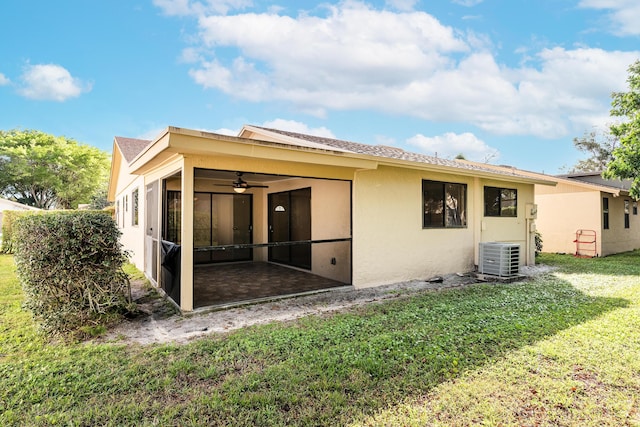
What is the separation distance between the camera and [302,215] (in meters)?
9.28

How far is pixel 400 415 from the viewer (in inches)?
94.8

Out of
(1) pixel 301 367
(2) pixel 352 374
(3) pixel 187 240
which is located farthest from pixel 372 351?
(3) pixel 187 240

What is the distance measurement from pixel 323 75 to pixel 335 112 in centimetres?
768

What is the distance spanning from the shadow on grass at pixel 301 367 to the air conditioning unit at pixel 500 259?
2.63 metres

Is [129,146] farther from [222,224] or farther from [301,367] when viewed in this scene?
[301,367]

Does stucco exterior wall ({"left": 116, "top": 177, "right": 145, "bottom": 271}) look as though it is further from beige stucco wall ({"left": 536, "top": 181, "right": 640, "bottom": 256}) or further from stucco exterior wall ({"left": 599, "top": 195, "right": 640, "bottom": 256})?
stucco exterior wall ({"left": 599, "top": 195, "right": 640, "bottom": 256})

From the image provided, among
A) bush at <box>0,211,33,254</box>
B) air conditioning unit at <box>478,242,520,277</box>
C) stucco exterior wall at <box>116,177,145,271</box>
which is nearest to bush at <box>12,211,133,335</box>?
stucco exterior wall at <box>116,177,145,271</box>

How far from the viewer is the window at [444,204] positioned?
7.88 meters

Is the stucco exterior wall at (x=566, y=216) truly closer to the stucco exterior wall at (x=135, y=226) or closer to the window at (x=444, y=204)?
the window at (x=444, y=204)

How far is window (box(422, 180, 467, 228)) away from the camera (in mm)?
7875

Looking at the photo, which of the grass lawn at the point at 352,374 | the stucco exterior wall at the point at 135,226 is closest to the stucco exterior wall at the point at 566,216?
the grass lawn at the point at 352,374

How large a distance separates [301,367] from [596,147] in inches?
1662

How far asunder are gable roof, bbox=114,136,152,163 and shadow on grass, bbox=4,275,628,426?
997 centimetres

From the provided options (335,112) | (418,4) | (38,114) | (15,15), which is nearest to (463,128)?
(335,112)
